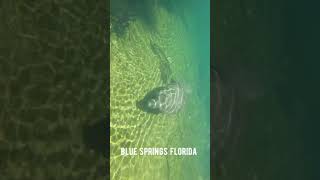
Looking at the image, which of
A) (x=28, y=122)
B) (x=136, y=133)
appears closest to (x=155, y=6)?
(x=136, y=133)

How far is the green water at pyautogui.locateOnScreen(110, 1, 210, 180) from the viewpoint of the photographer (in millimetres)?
1268

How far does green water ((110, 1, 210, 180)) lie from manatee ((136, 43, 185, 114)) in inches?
0.4

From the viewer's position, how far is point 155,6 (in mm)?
1294

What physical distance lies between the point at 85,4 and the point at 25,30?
0.53 feet

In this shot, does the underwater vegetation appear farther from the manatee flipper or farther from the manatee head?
the manatee head

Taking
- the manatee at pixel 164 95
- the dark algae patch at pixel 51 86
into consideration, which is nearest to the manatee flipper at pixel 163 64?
the manatee at pixel 164 95

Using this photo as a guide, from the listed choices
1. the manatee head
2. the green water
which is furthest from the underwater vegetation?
the manatee head

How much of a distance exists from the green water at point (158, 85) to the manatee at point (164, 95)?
0.01 meters

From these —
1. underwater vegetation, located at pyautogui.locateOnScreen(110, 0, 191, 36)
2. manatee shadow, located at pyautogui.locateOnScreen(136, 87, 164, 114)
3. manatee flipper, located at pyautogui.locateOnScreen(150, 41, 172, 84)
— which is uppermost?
underwater vegetation, located at pyautogui.locateOnScreen(110, 0, 191, 36)

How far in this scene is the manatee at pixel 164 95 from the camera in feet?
4.22

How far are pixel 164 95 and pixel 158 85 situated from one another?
0.10 feet

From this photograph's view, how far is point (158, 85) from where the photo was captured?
4.23 ft

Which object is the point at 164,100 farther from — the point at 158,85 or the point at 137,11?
the point at 137,11

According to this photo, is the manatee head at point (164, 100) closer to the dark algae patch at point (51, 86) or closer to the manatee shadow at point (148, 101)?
the manatee shadow at point (148, 101)
